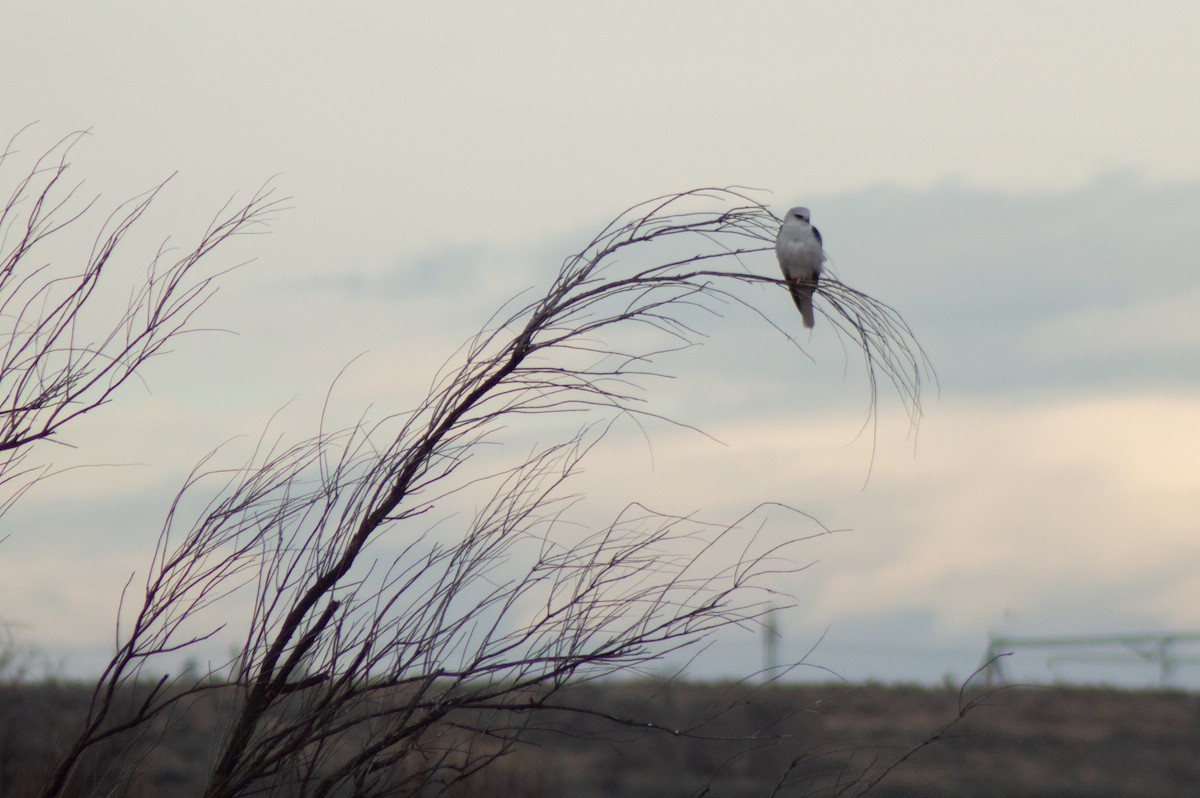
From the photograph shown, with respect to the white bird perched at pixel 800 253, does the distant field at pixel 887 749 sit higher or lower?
lower

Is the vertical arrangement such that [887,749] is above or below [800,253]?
below

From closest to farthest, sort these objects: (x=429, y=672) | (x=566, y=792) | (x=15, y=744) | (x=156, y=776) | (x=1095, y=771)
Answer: (x=429, y=672)
(x=15, y=744)
(x=156, y=776)
(x=566, y=792)
(x=1095, y=771)

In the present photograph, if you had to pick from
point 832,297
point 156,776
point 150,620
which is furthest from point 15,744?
point 832,297

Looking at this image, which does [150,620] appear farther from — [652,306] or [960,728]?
[960,728]

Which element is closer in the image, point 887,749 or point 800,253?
point 800,253

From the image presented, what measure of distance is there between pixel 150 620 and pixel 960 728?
70.4 ft

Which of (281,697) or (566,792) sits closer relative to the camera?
(281,697)

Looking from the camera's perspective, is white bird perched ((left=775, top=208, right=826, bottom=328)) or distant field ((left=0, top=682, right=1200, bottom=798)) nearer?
white bird perched ((left=775, top=208, right=826, bottom=328))

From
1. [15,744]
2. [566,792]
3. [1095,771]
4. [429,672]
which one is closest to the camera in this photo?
[429,672]

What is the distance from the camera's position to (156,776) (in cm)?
1877

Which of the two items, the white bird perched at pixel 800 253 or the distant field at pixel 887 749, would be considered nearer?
the white bird perched at pixel 800 253

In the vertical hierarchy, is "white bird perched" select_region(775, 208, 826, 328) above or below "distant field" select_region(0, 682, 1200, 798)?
above

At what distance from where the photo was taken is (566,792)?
20.2 meters

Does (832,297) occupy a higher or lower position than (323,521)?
higher
